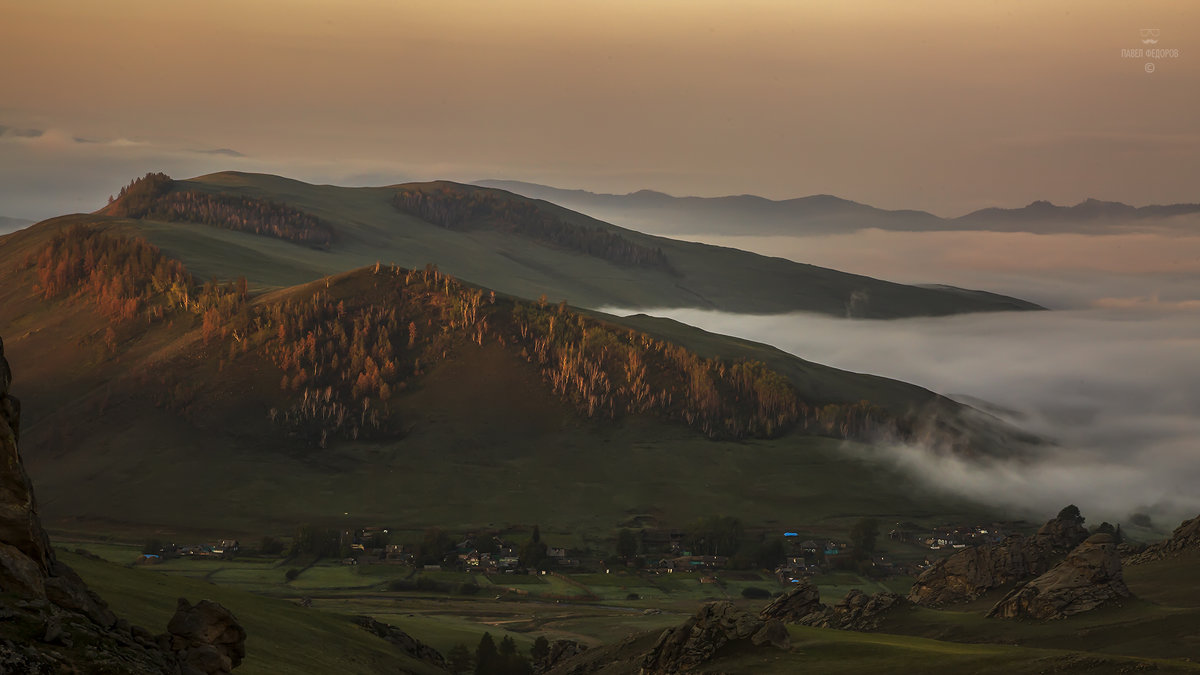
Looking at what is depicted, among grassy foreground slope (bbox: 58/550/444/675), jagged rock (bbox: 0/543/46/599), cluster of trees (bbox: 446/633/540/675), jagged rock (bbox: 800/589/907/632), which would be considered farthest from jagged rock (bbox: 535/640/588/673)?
jagged rock (bbox: 0/543/46/599)

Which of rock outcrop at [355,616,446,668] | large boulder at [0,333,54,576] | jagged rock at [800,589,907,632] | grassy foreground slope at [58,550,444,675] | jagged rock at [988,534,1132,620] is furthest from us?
jagged rock at [800,589,907,632]

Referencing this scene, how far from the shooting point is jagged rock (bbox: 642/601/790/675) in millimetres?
144875

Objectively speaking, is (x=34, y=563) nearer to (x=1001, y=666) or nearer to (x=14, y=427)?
(x=14, y=427)

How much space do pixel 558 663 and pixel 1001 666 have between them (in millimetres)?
88466

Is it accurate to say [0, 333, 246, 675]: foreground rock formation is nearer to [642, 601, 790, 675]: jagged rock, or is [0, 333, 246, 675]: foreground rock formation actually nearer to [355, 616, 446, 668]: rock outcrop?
[642, 601, 790, 675]: jagged rock

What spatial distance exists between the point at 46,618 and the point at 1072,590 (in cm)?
14293

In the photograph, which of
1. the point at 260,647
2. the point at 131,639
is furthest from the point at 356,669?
the point at 131,639

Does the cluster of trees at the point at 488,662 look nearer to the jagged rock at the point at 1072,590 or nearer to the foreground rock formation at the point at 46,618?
the jagged rock at the point at 1072,590

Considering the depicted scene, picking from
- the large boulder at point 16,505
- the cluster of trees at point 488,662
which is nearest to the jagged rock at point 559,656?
the cluster of trees at point 488,662

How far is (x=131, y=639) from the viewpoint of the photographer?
225 feet

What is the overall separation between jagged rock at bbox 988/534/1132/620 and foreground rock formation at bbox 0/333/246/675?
12472 centimetres

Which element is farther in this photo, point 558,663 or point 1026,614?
point 558,663

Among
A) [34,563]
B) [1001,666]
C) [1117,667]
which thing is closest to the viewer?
[34,563]

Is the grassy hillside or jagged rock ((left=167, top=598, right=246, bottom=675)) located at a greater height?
jagged rock ((left=167, top=598, right=246, bottom=675))
